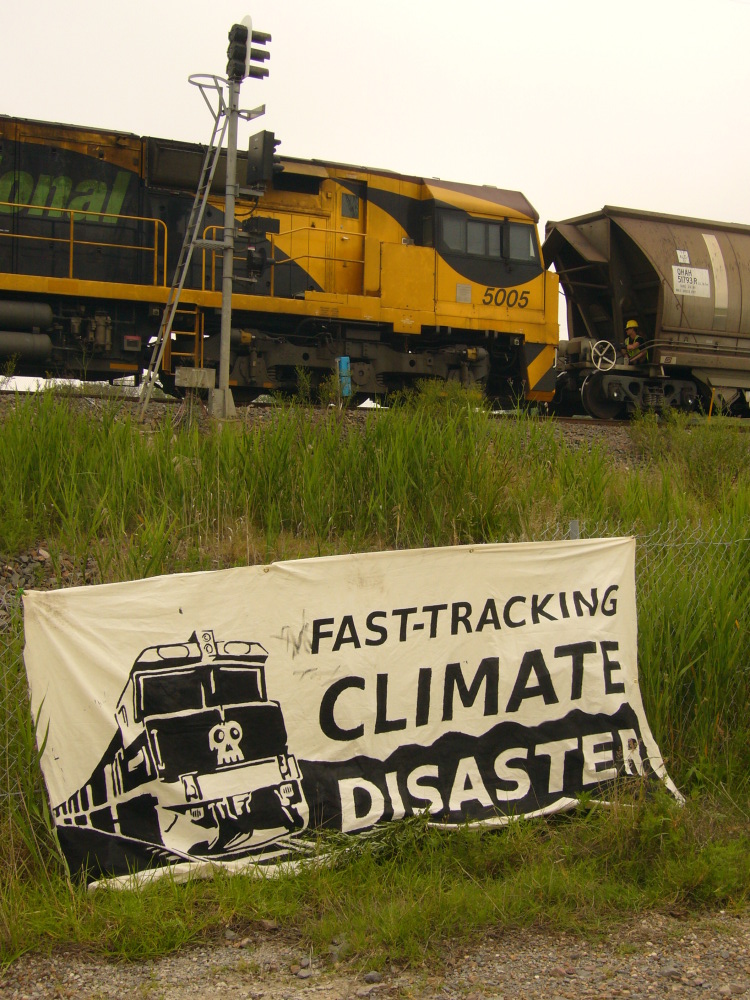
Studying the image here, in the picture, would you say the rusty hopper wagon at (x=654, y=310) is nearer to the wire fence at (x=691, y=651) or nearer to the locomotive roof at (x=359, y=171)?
the locomotive roof at (x=359, y=171)

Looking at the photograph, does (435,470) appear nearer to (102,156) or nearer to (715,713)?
(715,713)

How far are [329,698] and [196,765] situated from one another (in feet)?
2.00

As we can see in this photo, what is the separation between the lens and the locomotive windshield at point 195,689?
A: 3416 millimetres

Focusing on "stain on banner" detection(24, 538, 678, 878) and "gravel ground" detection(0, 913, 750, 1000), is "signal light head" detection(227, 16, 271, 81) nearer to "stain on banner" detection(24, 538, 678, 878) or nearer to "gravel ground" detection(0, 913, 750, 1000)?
"stain on banner" detection(24, 538, 678, 878)

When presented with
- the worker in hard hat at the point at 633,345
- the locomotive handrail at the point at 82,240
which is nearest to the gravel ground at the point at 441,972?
the locomotive handrail at the point at 82,240

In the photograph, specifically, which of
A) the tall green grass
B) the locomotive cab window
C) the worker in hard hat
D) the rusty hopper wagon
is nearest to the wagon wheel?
the rusty hopper wagon

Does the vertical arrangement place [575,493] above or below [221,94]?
below

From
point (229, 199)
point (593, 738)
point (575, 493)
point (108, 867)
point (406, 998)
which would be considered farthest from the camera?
point (229, 199)

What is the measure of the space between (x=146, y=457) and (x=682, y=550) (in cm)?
355

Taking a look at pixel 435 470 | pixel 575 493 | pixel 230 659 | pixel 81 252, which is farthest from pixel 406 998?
pixel 81 252

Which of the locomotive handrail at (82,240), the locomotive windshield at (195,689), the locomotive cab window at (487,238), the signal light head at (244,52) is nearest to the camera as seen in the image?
the locomotive windshield at (195,689)

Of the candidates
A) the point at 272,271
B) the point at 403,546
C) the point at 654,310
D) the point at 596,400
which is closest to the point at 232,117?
the point at 272,271

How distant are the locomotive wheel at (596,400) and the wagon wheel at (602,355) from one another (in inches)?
6.0

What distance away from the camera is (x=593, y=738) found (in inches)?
165
